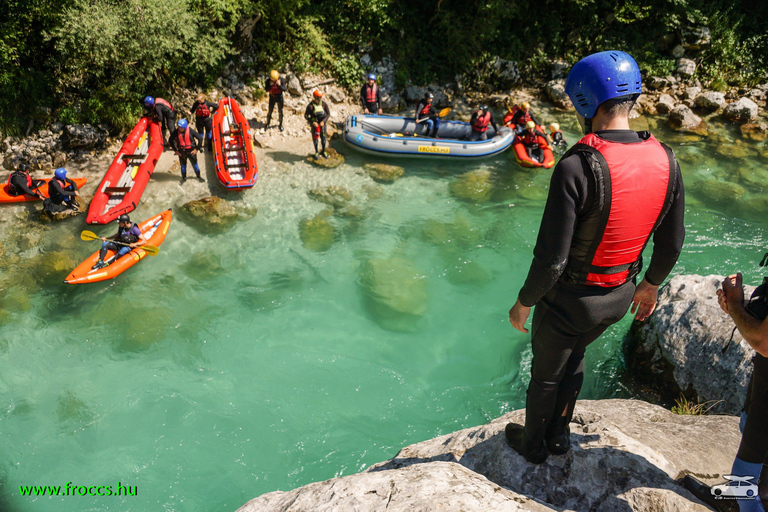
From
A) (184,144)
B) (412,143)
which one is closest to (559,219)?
(184,144)

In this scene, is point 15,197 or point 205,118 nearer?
point 15,197

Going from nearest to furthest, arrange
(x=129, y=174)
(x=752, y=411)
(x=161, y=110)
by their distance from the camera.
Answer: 1. (x=752, y=411)
2. (x=129, y=174)
3. (x=161, y=110)

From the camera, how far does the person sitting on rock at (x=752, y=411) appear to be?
2.09 m

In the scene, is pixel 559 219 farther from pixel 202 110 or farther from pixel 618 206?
pixel 202 110

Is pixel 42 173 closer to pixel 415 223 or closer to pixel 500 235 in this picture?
pixel 415 223

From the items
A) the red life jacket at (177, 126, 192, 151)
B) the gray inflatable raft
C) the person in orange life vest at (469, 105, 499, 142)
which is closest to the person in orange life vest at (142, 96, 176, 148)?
the red life jacket at (177, 126, 192, 151)

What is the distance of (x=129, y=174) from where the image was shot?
29.7 feet

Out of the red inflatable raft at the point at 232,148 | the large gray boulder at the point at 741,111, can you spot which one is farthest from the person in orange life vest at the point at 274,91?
the large gray boulder at the point at 741,111

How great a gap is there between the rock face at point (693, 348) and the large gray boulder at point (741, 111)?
33.3 feet

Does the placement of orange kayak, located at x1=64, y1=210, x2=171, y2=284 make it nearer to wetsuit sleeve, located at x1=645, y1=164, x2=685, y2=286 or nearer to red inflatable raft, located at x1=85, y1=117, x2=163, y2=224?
red inflatable raft, located at x1=85, y1=117, x2=163, y2=224

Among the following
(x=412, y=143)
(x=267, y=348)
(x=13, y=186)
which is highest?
(x=412, y=143)

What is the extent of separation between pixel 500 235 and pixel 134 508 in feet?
21.4

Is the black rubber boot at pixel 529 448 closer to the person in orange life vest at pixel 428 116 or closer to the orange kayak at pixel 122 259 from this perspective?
the orange kayak at pixel 122 259

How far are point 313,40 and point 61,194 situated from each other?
6973 mm
